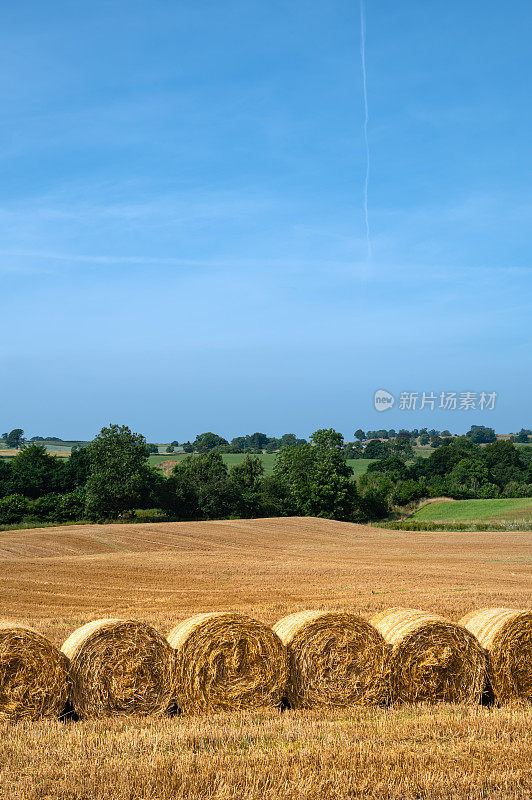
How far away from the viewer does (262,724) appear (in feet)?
24.2

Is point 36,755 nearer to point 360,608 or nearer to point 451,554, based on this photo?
point 360,608

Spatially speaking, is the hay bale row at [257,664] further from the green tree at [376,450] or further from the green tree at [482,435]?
the green tree at [482,435]

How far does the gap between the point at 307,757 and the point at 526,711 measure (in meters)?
3.13

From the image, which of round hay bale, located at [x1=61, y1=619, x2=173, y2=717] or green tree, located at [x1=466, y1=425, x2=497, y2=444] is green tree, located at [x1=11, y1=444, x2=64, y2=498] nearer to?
round hay bale, located at [x1=61, y1=619, x2=173, y2=717]

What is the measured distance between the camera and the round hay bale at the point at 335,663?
327 inches

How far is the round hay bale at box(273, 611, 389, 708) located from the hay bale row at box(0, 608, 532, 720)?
1 centimetres

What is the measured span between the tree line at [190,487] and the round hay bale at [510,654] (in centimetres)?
4577

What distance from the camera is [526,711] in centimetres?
804

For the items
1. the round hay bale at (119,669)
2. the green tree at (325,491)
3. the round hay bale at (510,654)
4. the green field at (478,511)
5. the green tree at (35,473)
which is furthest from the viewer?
the green tree at (35,473)

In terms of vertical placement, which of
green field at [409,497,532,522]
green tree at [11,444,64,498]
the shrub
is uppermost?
green tree at [11,444,64,498]

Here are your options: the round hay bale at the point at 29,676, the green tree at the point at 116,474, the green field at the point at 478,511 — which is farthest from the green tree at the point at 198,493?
the round hay bale at the point at 29,676

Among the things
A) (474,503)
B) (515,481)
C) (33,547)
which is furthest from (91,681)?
(515,481)

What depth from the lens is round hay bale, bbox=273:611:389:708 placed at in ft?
Result: 27.2

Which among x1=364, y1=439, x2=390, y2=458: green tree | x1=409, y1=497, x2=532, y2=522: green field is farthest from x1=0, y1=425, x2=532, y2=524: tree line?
x1=364, y1=439, x2=390, y2=458: green tree
